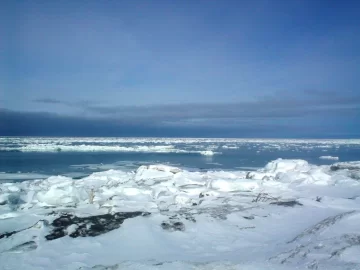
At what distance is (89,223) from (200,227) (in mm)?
2034

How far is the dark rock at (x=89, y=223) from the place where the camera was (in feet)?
17.6

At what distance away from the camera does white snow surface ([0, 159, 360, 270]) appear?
423 centimetres

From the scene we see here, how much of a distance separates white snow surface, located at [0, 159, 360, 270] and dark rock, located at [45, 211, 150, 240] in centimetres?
17

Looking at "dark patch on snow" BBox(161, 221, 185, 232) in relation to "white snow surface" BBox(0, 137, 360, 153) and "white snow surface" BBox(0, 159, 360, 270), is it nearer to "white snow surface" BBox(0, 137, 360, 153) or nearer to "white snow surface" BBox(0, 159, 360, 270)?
"white snow surface" BBox(0, 159, 360, 270)

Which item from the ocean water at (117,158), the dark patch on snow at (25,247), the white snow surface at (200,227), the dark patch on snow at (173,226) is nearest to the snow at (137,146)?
the ocean water at (117,158)

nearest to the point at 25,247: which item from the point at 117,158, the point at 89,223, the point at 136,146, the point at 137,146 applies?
the point at 89,223

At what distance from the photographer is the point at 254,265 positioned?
12.9 ft

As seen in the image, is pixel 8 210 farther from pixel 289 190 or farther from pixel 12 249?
pixel 289 190

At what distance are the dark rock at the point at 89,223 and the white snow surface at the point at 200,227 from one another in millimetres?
174

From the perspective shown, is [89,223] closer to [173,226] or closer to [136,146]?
[173,226]

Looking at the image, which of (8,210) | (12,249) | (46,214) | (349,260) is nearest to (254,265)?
(349,260)

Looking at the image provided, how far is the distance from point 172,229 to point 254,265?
1991 mm

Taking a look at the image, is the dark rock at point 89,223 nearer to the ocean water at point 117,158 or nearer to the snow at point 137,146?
the ocean water at point 117,158

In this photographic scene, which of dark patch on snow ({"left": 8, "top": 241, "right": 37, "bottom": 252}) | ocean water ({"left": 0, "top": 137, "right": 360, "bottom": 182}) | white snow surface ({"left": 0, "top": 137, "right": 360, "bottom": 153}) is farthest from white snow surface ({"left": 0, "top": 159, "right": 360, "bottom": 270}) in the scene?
white snow surface ({"left": 0, "top": 137, "right": 360, "bottom": 153})
